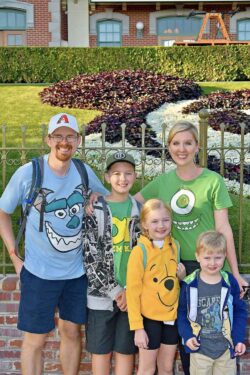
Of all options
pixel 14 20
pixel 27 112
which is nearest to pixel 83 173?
pixel 27 112

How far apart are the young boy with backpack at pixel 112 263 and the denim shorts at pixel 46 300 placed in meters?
0.07

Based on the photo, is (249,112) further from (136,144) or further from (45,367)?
(45,367)

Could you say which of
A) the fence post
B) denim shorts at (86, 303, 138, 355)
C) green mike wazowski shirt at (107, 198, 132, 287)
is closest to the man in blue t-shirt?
denim shorts at (86, 303, 138, 355)

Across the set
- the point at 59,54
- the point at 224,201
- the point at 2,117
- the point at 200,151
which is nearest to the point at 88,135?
the point at 2,117

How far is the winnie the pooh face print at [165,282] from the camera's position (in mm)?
3658

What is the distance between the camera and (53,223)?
3717 mm

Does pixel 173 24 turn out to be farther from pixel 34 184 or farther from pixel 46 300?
pixel 46 300

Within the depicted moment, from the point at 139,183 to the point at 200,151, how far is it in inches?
72.7

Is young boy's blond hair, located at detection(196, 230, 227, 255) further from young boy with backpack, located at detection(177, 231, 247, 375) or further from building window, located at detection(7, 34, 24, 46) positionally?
building window, located at detection(7, 34, 24, 46)

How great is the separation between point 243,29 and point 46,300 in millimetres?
22012

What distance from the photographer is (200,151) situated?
16.1 ft

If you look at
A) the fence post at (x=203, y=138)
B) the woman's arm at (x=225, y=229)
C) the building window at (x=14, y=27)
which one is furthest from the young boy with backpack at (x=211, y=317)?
the building window at (x=14, y=27)

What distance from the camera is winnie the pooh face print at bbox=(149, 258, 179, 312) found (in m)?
3.66

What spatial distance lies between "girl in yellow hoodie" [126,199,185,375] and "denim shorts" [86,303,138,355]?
0.11m
